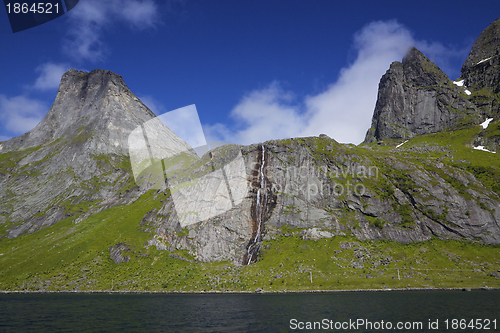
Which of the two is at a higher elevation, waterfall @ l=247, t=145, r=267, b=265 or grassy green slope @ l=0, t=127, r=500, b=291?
waterfall @ l=247, t=145, r=267, b=265

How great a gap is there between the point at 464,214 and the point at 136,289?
15258cm

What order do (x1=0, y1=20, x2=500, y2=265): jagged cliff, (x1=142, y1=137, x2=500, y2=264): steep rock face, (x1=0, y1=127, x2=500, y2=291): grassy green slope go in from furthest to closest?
(x1=0, y1=20, x2=500, y2=265): jagged cliff < (x1=142, y1=137, x2=500, y2=264): steep rock face < (x1=0, y1=127, x2=500, y2=291): grassy green slope

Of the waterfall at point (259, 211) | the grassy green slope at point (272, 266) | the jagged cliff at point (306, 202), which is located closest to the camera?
the grassy green slope at point (272, 266)

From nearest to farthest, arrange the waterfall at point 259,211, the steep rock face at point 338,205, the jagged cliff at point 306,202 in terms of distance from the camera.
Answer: the steep rock face at point 338,205
the jagged cliff at point 306,202
the waterfall at point 259,211

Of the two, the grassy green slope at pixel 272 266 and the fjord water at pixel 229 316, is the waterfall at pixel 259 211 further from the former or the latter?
the fjord water at pixel 229 316

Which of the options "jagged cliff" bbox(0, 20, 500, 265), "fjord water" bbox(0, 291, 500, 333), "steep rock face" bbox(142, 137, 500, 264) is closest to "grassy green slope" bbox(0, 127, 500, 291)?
"jagged cliff" bbox(0, 20, 500, 265)

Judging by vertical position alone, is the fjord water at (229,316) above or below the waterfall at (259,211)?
below

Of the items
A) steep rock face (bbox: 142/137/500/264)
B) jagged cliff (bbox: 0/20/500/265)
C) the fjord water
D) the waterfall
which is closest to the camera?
the fjord water

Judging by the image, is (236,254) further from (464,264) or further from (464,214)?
(464,214)

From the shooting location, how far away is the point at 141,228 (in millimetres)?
164875

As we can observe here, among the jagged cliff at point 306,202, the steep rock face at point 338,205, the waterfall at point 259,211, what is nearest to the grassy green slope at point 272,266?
the jagged cliff at point 306,202

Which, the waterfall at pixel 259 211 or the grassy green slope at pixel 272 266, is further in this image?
the waterfall at pixel 259 211

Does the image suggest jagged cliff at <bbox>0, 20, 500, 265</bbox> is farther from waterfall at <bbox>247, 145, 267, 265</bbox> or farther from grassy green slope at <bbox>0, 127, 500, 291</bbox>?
grassy green slope at <bbox>0, 127, 500, 291</bbox>

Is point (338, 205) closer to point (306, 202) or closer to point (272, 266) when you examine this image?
point (306, 202)
